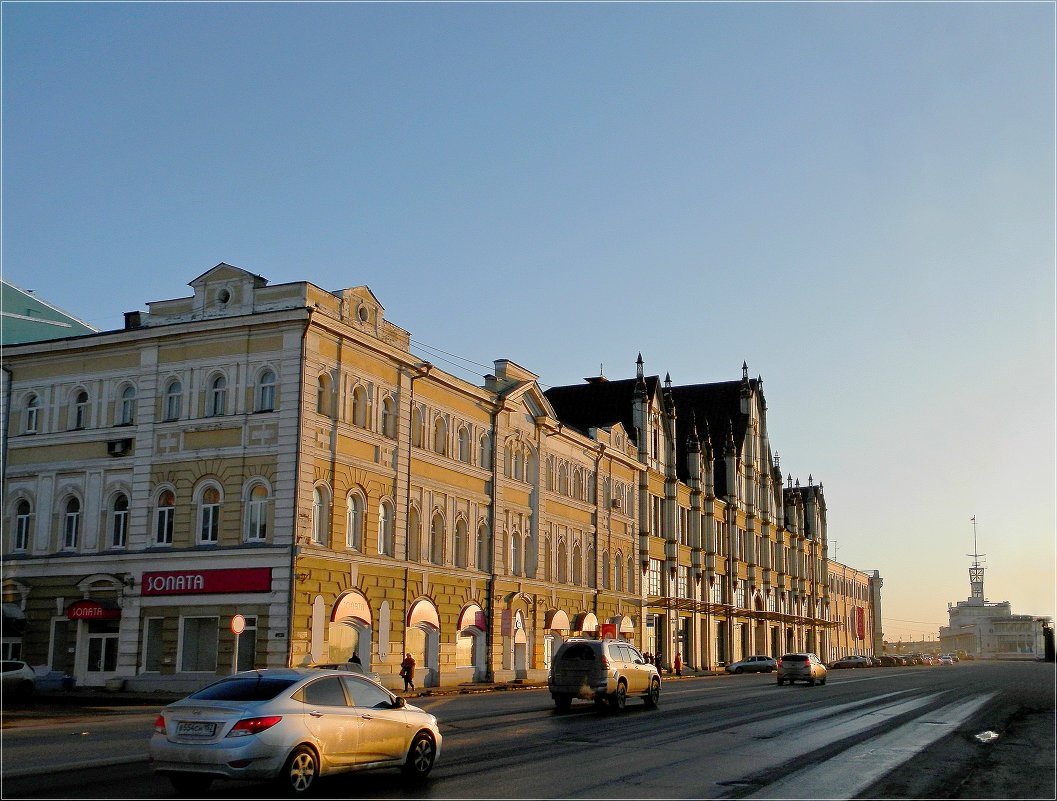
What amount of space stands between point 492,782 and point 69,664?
29.5 m

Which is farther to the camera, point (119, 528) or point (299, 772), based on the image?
point (119, 528)

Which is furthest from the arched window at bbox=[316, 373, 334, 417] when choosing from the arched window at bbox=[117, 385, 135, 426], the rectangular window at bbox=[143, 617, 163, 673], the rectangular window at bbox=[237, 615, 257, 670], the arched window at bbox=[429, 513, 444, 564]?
the rectangular window at bbox=[143, 617, 163, 673]

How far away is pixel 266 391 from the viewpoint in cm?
3947

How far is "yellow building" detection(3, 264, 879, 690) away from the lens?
38.5m

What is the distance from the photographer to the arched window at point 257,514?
38.6 metres

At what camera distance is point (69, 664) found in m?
40.2

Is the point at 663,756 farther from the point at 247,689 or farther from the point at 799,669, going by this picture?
the point at 799,669

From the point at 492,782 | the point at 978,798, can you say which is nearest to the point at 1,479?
the point at 492,782

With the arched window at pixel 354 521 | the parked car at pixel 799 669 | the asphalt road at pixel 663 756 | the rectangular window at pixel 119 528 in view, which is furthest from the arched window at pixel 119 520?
the parked car at pixel 799 669

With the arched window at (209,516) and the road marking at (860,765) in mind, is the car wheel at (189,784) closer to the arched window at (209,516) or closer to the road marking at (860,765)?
the road marking at (860,765)

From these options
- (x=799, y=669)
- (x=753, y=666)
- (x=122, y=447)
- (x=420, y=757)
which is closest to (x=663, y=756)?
(x=420, y=757)

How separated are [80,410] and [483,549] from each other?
59.8ft

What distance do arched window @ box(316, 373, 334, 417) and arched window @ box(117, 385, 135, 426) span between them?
283 inches

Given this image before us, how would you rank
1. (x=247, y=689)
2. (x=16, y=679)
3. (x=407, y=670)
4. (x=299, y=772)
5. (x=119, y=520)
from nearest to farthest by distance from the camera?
→ (x=299, y=772) < (x=247, y=689) < (x=16, y=679) < (x=407, y=670) < (x=119, y=520)
